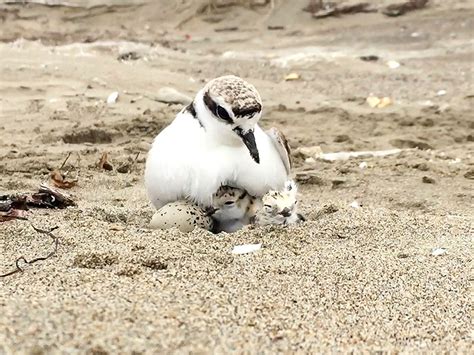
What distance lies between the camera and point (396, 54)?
10398mm

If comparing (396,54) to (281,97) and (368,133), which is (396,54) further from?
(368,133)

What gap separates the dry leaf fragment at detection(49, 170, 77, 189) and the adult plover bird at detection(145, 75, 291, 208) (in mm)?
1494

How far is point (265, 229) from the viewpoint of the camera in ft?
10.5

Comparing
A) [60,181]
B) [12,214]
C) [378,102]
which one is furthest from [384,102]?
[12,214]

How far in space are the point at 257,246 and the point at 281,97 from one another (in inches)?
192

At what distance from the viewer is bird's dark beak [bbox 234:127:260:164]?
3068 mm

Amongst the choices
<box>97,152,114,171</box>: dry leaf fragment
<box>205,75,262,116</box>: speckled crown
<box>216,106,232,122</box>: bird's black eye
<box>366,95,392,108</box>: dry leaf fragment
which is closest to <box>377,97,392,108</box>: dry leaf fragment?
<box>366,95,392,108</box>: dry leaf fragment

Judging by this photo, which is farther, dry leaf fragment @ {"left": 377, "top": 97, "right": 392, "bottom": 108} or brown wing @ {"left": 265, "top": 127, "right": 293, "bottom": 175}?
dry leaf fragment @ {"left": 377, "top": 97, "right": 392, "bottom": 108}

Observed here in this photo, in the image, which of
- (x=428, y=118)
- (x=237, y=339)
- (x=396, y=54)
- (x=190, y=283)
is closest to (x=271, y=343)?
(x=237, y=339)

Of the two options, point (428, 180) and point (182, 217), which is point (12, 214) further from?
point (428, 180)

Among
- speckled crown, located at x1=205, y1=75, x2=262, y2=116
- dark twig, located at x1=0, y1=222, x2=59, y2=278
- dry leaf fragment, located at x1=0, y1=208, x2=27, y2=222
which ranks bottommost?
dry leaf fragment, located at x1=0, y1=208, x2=27, y2=222

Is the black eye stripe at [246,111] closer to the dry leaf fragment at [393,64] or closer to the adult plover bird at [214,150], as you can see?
the adult plover bird at [214,150]

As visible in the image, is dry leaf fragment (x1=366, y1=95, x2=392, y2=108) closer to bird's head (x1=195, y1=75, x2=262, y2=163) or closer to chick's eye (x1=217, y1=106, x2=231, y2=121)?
bird's head (x1=195, y1=75, x2=262, y2=163)

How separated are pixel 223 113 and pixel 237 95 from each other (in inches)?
3.4
